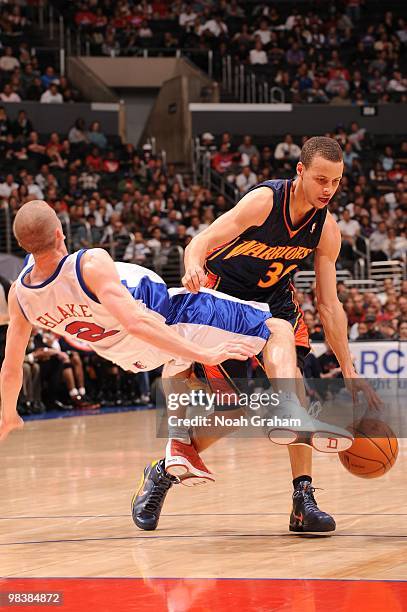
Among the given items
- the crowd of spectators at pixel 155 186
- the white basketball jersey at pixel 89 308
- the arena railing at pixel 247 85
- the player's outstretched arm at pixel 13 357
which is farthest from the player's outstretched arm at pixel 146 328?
the arena railing at pixel 247 85

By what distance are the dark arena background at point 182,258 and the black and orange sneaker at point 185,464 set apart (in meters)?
0.25

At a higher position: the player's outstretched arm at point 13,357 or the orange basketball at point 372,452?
the player's outstretched arm at point 13,357

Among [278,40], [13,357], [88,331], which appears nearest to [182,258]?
[278,40]

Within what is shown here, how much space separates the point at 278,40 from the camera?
2539 cm

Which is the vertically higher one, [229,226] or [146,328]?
[229,226]

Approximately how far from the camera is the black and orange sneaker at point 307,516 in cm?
520

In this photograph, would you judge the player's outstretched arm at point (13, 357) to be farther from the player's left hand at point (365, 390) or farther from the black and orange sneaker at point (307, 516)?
the player's left hand at point (365, 390)

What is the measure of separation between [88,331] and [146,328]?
0.50 metres

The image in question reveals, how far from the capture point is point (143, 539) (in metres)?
5.19

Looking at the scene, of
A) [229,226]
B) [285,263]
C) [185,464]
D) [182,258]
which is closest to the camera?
[229,226]

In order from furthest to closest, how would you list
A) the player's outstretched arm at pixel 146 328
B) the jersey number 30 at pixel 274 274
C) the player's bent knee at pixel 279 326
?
the jersey number 30 at pixel 274 274, the player's bent knee at pixel 279 326, the player's outstretched arm at pixel 146 328

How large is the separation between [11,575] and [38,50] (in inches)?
784

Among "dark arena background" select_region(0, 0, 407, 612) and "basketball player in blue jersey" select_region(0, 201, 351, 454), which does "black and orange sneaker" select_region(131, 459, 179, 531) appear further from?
"basketball player in blue jersey" select_region(0, 201, 351, 454)

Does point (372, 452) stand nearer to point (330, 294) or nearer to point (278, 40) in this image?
point (330, 294)
